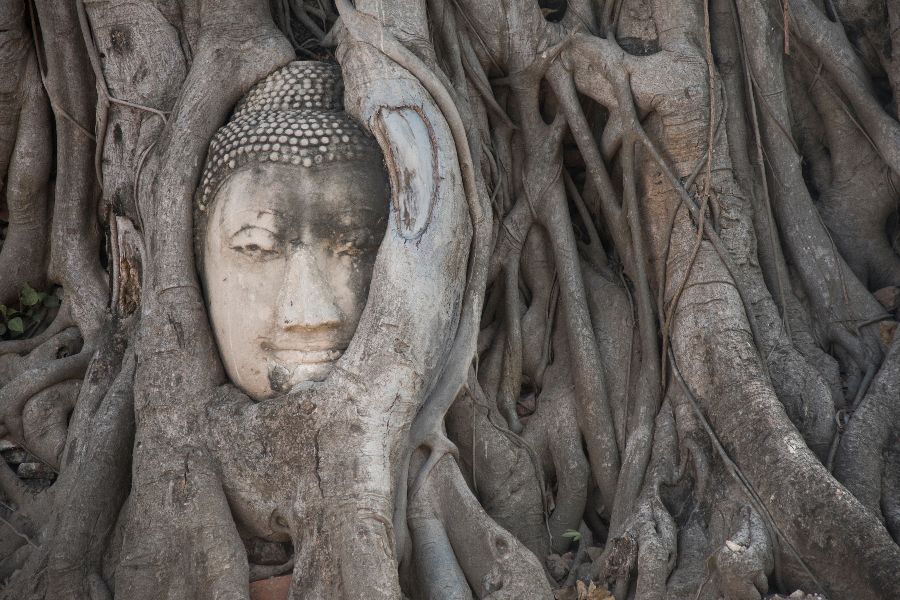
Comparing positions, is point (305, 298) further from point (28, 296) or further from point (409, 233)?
point (28, 296)

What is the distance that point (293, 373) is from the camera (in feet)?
12.7

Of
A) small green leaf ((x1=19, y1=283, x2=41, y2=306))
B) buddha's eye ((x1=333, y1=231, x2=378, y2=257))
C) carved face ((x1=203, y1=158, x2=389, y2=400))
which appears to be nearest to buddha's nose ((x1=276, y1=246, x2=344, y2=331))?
carved face ((x1=203, y1=158, x2=389, y2=400))

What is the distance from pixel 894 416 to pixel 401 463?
169cm

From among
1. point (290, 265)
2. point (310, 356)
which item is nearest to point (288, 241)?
point (290, 265)

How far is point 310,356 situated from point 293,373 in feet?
0.26

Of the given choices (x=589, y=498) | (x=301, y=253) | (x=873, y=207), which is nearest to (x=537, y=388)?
(x=589, y=498)

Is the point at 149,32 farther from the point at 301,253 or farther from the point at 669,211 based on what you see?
the point at 669,211

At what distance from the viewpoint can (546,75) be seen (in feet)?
15.3

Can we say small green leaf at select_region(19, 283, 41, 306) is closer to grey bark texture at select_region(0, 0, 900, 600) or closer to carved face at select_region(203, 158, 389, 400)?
grey bark texture at select_region(0, 0, 900, 600)

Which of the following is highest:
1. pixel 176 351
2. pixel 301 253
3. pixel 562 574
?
pixel 301 253

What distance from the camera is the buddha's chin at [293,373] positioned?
3.86 m

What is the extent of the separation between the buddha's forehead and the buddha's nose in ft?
0.46

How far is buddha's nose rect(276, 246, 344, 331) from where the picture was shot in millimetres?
3834

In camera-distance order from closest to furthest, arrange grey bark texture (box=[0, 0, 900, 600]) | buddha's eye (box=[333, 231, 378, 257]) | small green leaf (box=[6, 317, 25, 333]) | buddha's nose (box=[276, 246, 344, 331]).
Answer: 1. grey bark texture (box=[0, 0, 900, 600])
2. buddha's nose (box=[276, 246, 344, 331])
3. buddha's eye (box=[333, 231, 378, 257])
4. small green leaf (box=[6, 317, 25, 333])
